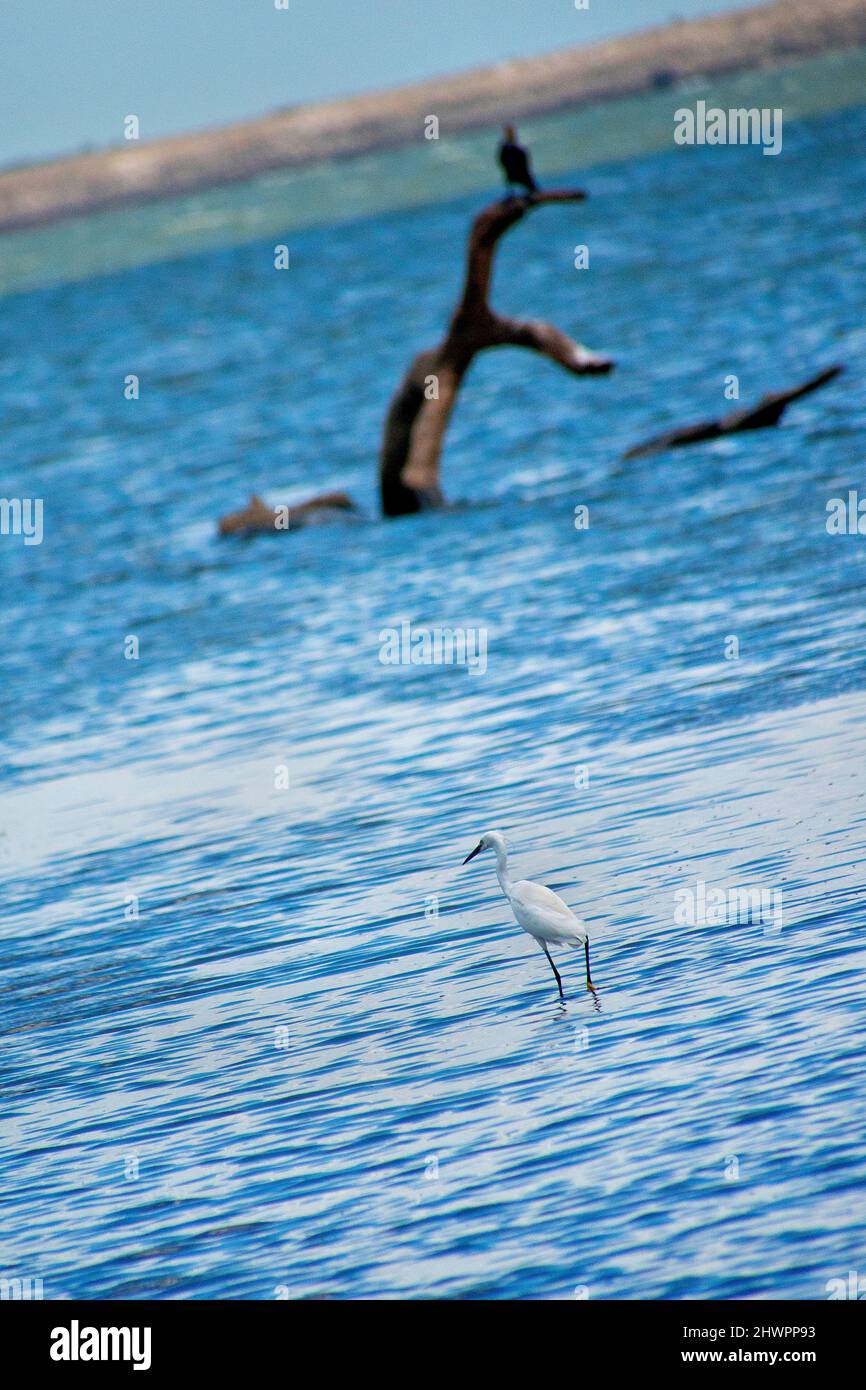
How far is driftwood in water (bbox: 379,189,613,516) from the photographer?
24.8m

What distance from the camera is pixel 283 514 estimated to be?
2944cm

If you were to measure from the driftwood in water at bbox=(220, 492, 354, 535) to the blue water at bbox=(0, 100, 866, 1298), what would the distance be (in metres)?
Answer: 0.57

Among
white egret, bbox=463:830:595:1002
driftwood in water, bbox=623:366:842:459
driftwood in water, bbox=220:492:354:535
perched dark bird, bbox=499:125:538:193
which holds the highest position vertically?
perched dark bird, bbox=499:125:538:193

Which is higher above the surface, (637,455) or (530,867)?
(637,455)

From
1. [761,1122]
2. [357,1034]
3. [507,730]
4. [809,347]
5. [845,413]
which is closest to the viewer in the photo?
[761,1122]

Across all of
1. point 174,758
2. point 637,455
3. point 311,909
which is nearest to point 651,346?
point 637,455

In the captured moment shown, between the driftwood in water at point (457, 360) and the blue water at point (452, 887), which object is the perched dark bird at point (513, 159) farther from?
the blue water at point (452, 887)

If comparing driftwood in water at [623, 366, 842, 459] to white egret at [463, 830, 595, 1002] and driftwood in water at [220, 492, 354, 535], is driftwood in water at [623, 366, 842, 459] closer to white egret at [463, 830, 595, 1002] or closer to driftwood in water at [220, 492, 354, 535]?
driftwood in water at [220, 492, 354, 535]

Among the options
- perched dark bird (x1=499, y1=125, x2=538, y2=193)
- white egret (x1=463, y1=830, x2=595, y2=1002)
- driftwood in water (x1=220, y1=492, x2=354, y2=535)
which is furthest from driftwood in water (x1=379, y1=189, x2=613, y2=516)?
white egret (x1=463, y1=830, x2=595, y2=1002)

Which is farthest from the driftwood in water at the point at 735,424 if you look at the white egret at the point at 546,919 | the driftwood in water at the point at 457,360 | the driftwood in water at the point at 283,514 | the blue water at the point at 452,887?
the white egret at the point at 546,919

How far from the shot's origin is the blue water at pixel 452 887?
9.54 meters

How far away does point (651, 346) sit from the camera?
4541 cm

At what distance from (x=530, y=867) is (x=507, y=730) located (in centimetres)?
370
